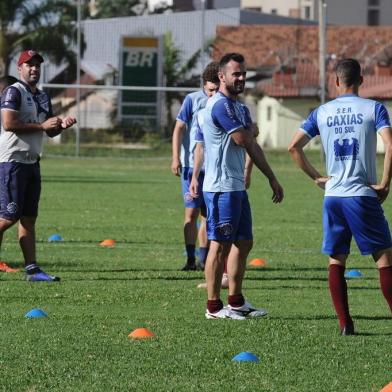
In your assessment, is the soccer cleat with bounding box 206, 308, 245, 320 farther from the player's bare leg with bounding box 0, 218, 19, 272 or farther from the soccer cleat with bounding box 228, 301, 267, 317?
the player's bare leg with bounding box 0, 218, 19, 272

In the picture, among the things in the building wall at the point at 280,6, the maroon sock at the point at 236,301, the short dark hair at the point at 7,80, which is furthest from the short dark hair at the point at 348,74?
the building wall at the point at 280,6

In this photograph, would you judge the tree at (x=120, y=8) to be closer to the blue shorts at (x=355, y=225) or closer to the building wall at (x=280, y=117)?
the building wall at (x=280, y=117)

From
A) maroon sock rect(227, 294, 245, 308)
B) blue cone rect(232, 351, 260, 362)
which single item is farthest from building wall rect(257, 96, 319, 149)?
blue cone rect(232, 351, 260, 362)

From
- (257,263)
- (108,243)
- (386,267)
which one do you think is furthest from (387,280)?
(108,243)

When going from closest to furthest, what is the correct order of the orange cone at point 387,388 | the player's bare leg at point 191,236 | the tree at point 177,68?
the orange cone at point 387,388, the player's bare leg at point 191,236, the tree at point 177,68

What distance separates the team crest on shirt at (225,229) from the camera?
381 inches

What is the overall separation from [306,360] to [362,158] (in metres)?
1.59

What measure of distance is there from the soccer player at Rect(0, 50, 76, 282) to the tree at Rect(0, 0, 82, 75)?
1731 inches

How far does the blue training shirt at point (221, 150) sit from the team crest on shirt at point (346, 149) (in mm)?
975

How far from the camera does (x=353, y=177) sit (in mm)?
8828

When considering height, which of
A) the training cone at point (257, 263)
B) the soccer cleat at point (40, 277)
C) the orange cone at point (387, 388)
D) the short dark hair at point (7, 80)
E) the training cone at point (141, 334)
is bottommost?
the training cone at point (257, 263)

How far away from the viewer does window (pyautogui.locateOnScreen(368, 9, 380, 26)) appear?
88944 millimetres

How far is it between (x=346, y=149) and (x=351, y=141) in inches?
2.7

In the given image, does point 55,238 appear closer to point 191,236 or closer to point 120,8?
point 191,236
